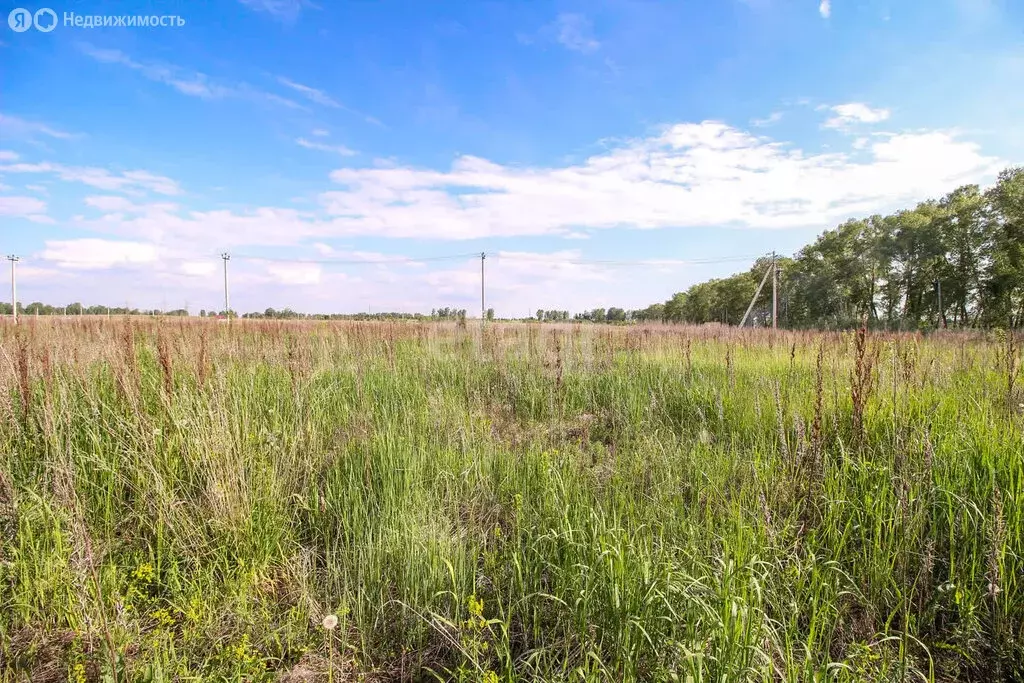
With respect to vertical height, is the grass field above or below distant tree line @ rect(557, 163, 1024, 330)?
below

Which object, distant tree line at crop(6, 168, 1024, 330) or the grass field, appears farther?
distant tree line at crop(6, 168, 1024, 330)

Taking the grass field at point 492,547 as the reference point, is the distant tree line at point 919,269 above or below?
above

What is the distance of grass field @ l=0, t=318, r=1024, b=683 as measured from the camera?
5.06 feet

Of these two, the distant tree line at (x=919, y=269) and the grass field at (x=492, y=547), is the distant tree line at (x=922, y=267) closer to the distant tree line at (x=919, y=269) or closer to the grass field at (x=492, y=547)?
the distant tree line at (x=919, y=269)

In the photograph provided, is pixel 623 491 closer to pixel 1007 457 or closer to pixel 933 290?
pixel 1007 457

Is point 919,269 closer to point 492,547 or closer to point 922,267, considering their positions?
point 922,267

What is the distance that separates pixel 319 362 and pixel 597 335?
19.3 feet

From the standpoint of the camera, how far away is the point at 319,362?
6.21m

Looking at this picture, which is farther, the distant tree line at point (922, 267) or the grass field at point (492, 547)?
the distant tree line at point (922, 267)

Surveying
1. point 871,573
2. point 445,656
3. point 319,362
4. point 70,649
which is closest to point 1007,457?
point 871,573

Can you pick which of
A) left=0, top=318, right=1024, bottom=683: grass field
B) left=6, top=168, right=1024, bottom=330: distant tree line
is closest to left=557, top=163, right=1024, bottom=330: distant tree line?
left=6, top=168, right=1024, bottom=330: distant tree line

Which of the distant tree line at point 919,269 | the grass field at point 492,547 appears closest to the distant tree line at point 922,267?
the distant tree line at point 919,269

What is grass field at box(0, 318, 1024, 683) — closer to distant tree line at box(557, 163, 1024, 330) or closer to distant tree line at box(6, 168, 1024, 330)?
distant tree line at box(6, 168, 1024, 330)

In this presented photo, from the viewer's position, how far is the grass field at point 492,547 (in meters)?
1.54
